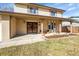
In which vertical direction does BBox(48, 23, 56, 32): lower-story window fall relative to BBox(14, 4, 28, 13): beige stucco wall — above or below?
below

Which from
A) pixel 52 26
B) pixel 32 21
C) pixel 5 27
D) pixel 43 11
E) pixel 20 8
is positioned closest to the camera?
pixel 5 27

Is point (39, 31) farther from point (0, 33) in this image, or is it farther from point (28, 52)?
point (28, 52)

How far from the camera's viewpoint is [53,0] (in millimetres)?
12656

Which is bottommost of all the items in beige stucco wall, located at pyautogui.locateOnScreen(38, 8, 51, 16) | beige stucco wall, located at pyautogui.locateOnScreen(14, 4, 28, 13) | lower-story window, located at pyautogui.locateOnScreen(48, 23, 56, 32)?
lower-story window, located at pyautogui.locateOnScreen(48, 23, 56, 32)

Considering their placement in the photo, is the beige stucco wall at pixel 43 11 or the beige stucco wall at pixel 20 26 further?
the beige stucco wall at pixel 43 11

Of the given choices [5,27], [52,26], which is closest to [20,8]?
[52,26]

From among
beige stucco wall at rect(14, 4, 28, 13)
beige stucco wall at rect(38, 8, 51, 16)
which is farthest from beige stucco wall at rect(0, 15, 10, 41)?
beige stucco wall at rect(38, 8, 51, 16)

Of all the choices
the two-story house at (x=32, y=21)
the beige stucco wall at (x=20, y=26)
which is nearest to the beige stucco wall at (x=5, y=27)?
the two-story house at (x=32, y=21)

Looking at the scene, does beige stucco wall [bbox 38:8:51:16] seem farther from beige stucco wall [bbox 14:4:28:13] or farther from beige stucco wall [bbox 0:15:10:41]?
beige stucco wall [bbox 0:15:10:41]

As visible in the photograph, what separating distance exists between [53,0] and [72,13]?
7138 millimetres

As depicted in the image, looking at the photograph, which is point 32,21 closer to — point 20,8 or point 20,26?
point 20,26

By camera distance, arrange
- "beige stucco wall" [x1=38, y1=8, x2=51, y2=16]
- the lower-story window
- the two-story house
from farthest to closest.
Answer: "beige stucco wall" [x1=38, y1=8, x2=51, y2=16]
the lower-story window
the two-story house

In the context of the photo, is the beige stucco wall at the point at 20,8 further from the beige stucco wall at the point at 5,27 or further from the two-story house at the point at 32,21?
the beige stucco wall at the point at 5,27

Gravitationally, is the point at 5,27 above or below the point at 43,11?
below
